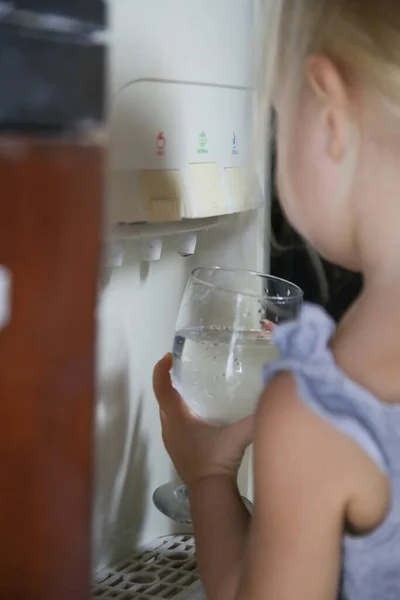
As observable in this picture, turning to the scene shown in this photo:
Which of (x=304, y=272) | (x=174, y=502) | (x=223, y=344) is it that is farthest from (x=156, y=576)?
(x=304, y=272)

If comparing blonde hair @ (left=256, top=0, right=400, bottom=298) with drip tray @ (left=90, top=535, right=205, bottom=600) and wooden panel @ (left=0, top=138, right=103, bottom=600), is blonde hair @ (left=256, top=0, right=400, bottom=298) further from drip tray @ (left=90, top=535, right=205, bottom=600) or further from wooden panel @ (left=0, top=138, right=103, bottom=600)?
drip tray @ (left=90, top=535, right=205, bottom=600)

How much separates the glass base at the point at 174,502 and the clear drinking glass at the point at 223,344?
0.02m

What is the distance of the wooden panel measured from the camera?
227mm

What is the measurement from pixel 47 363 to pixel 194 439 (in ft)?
1.27

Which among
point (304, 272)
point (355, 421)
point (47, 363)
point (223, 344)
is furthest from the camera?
point (304, 272)

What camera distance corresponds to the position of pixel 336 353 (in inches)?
18.6

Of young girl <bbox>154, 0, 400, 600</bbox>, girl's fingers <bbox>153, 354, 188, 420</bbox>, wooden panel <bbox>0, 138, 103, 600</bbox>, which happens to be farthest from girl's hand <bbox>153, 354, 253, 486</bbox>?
wooden panel <bbox>0, 138, 103, 600</bbox>

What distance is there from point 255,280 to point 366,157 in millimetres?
231

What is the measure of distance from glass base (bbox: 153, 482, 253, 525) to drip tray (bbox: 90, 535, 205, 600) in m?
0.04

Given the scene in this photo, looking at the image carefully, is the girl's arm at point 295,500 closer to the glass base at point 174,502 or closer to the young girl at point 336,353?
the young girl at point 336,353

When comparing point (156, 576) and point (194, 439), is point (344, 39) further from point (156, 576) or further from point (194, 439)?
point (156, 576)

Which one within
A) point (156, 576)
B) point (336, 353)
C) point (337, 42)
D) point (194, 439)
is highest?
point (337, 42)

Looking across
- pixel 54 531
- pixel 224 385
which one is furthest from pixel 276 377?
pixel 54 531

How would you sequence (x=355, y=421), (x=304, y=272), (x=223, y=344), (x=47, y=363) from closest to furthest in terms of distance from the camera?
(x=47, y=363)
(x=355, y=421)
(x=223, y=344)
(x=304, y=272)
